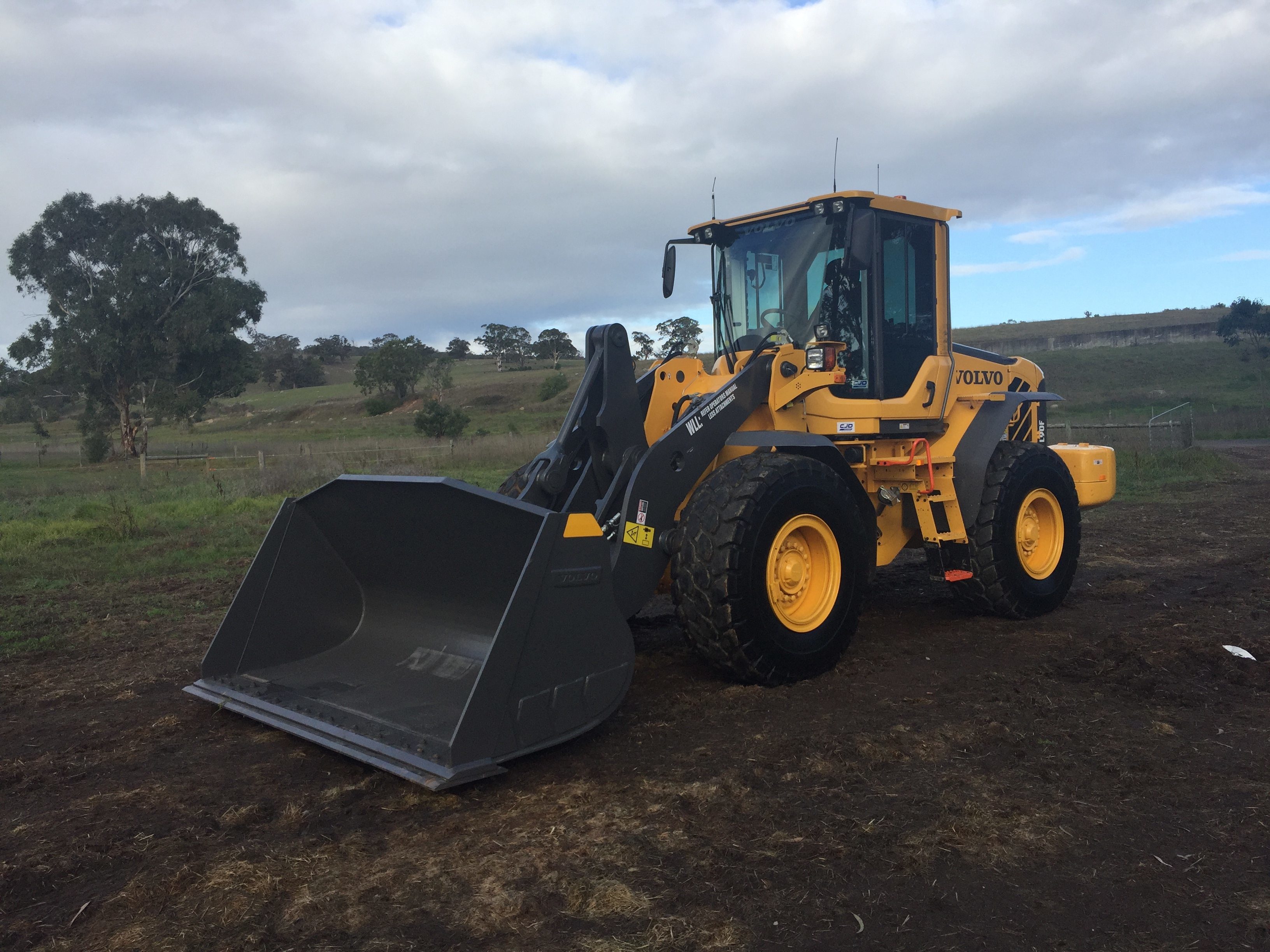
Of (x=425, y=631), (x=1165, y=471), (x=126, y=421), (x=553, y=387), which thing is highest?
(x=553, y=387)

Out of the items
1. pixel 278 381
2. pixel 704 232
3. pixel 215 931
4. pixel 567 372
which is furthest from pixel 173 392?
pixel 278 381

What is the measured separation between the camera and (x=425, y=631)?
5.42 m

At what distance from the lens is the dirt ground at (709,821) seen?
3.06m

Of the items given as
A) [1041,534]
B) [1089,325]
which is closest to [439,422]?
[1041,534]

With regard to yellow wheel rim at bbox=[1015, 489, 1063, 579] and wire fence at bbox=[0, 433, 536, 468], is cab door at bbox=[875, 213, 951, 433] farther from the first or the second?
wire fence at bbox=[0, 433, 536, 468]

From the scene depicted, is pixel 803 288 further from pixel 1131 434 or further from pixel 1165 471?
pixel 1131 434

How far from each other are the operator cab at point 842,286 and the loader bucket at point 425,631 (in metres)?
2.71

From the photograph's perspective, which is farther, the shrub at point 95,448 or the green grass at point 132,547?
the shrub at point 95,448

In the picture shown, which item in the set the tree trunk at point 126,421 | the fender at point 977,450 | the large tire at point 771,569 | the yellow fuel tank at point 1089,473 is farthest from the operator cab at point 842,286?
the tree trunk at point 126,421

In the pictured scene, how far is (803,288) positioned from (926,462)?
4.95 ft

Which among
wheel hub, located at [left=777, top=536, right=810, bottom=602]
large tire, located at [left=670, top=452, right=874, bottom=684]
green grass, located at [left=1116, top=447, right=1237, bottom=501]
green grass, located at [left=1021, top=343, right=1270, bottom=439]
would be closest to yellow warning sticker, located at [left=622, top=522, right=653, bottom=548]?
large tire, located at [left=670, top=452, right=874, bottom=684]

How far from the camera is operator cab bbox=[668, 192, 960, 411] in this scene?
6.54 m

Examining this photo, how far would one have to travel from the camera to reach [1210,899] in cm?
318

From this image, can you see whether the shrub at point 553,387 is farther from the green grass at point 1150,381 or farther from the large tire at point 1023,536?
the large tire at point 1023,536
